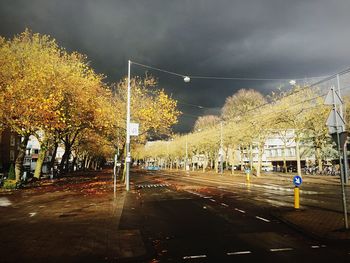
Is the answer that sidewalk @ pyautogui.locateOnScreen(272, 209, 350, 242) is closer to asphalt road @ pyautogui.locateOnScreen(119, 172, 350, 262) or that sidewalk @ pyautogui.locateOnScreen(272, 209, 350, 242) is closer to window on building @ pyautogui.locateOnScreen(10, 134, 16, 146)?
asphalt road @ pyautogui.locateOnScreen(119, 172, 350, 262)

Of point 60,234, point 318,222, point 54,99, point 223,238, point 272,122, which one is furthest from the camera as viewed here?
point 272,122

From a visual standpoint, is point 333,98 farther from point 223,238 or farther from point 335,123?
point 223,238

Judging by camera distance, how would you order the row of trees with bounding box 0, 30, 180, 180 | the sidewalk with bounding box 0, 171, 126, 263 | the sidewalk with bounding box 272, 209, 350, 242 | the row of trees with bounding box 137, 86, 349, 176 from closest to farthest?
the sidewalk with bounding box 0, 171, 126, 263
the sidewalk with bounding box 272, 209, 350, 242
the row of trees with bounding box 0, 30, 180, 180
the row of trees with bounding box 137, 86, 349, 176

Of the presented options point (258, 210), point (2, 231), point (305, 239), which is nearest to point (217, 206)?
point (258, 210)

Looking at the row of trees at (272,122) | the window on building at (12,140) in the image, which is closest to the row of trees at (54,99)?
the row of trees at (272,122)

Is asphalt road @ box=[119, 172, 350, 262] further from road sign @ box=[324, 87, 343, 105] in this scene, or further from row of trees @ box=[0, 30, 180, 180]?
row of trees @ box=[0, 30, 180, 180]

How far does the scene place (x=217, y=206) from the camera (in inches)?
592

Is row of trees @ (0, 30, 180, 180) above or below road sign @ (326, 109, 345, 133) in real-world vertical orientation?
above

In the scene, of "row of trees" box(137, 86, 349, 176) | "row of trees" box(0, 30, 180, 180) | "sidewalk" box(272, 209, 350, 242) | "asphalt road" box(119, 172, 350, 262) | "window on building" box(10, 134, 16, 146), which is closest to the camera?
"asphalt road" box(119, 172, 350, 262)

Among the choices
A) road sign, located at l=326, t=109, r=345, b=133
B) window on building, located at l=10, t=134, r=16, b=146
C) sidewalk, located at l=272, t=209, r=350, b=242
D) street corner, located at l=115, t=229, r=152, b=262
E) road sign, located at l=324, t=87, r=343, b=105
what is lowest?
street corner, located at l=115, t=229, r=152, b=262

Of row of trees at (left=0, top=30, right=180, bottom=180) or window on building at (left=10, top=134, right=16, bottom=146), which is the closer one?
row of trees at (left=0, top=30, right=180, bottom=180)

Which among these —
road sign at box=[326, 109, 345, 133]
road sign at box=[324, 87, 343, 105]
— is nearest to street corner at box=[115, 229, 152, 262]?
road sign at box=[326, 109, 345, 133]

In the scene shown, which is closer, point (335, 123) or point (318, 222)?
point (335, 123)

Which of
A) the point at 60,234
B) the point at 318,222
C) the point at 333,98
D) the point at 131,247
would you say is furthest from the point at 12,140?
the point at 333,98
